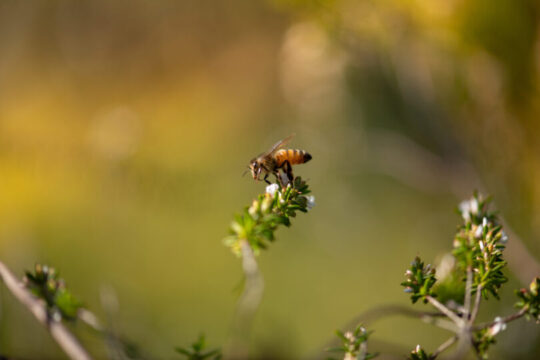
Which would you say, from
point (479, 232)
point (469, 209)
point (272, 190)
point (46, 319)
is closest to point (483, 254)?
point (479, 232)

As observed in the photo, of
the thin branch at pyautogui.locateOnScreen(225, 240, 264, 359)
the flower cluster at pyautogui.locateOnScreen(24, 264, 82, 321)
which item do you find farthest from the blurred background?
the flower cluster at pyautogui.locateOnScreen(24, 264, 82, 321)

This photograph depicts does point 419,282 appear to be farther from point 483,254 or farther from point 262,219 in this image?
point 262,219

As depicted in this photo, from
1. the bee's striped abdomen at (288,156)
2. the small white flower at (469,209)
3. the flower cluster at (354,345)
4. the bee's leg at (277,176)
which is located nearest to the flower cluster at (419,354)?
the flower cluster at (354,345)

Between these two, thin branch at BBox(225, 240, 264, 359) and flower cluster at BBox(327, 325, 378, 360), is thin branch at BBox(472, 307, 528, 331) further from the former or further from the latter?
thin branch at BBox(225, 240, 264, 359)

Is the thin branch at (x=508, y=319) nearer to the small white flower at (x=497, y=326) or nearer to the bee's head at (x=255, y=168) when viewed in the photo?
the small white flower at (x=497, y=326)

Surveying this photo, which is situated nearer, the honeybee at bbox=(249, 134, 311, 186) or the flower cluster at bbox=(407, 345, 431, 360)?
the flower cluster at bbox=(407, 345, 431, 360)

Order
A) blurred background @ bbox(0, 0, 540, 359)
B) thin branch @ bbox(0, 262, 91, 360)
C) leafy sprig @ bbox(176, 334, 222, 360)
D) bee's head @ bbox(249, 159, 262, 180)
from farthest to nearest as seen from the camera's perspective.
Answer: blurred background @ bbox(0, 0, 540, 359) < bee's head @ bbox(249, 159, 262, 180) < leafy sprig @ bbox(176, 334, 222, 360) < thin branch @ bbox(0, 262, 91, 360)

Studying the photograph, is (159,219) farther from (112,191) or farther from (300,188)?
(300,188)

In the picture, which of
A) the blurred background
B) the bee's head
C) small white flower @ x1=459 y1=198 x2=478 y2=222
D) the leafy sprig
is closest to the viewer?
the leafy sprig
